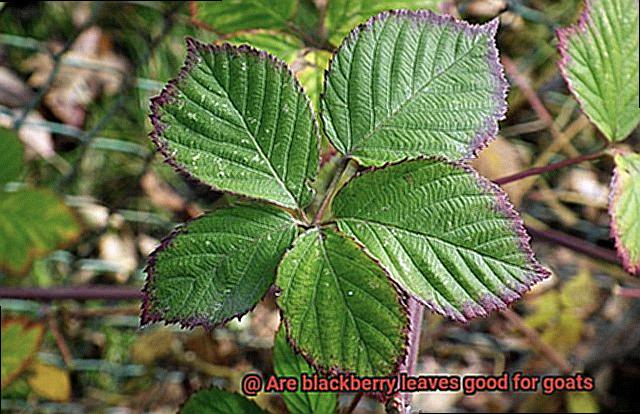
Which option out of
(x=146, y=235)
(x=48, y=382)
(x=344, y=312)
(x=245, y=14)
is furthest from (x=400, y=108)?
(x=146, y=235)

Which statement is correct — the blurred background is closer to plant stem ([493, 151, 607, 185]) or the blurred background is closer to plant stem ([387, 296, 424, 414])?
plant stem ([493, 151, 607, 185])

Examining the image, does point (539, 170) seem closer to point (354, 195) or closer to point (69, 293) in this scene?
point (354, 195)

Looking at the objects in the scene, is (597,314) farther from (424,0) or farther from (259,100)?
(259,100)

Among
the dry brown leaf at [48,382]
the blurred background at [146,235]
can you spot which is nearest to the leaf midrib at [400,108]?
the blurred background at [146,235]

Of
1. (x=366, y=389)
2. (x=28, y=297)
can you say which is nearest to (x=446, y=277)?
(x=366, y=389)

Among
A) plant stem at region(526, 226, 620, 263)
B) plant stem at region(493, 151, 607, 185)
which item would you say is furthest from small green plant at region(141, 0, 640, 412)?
plant stem at region(526, 226, 620, 263)
